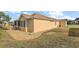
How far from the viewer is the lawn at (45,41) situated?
240cm

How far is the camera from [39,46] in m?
2.40

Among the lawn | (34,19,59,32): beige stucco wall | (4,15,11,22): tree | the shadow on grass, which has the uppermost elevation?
(4,15,11,22): tree

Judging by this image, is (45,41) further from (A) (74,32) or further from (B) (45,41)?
(A) (74,32)

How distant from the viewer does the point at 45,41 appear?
2402 mm

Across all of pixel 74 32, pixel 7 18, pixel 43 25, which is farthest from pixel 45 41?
pixel 7 18

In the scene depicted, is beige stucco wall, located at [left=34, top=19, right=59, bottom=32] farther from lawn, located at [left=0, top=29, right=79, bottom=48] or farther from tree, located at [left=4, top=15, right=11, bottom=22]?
tree, located at [left=4, top=15, right=11, bottom=22]

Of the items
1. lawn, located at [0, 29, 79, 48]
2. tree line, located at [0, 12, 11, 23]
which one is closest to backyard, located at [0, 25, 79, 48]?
lawn, located at [0, 29, 79, 48]

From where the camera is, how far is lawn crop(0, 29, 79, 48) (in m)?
2.40

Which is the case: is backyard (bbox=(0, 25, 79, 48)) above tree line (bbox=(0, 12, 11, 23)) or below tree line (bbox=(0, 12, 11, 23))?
below
